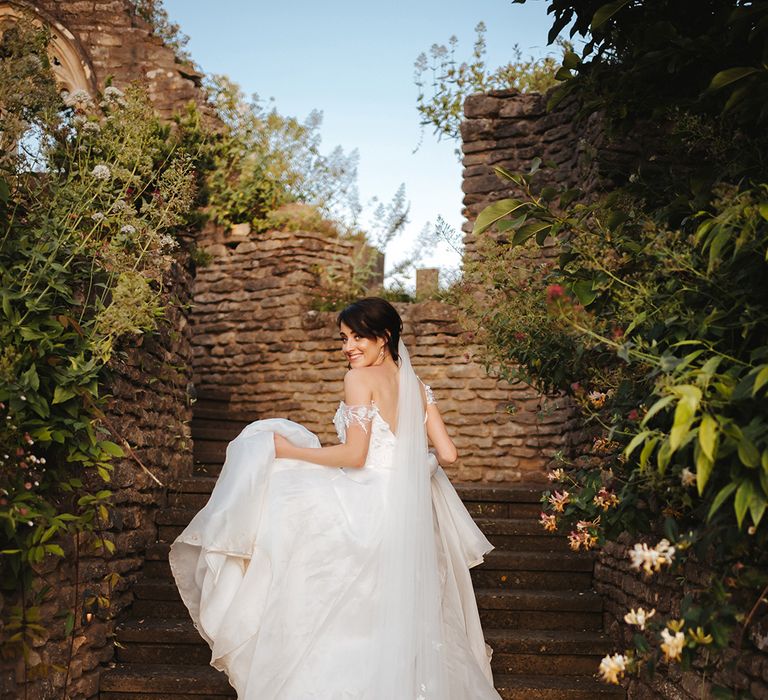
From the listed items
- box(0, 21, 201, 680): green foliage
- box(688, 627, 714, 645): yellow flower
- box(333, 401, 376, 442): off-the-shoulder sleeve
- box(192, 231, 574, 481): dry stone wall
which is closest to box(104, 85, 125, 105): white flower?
box(0, 21, 201, 680): green foliage

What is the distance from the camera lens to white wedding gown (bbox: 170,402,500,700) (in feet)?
11.5

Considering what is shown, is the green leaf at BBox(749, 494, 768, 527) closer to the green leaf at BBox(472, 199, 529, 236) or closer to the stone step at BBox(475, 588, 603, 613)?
the green leaf at BBox(472, 199, 529, 236)

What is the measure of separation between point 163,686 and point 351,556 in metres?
1.63

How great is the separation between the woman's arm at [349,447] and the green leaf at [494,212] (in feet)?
3.31

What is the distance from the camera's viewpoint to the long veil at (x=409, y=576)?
3434mm

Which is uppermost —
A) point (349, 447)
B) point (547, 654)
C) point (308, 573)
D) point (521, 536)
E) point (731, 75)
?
point (731, 75)

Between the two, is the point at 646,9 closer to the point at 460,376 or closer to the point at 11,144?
the point at 11,144

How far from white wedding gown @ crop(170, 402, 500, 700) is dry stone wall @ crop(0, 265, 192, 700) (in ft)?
2.35

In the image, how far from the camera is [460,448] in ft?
28.1

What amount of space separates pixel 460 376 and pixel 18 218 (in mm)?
5216

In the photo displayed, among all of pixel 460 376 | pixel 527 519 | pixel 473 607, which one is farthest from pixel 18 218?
pixel 460 376

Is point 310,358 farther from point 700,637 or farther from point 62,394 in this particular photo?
point 700,637

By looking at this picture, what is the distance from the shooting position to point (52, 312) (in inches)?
161

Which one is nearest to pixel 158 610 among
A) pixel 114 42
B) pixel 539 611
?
pixel 539 611
